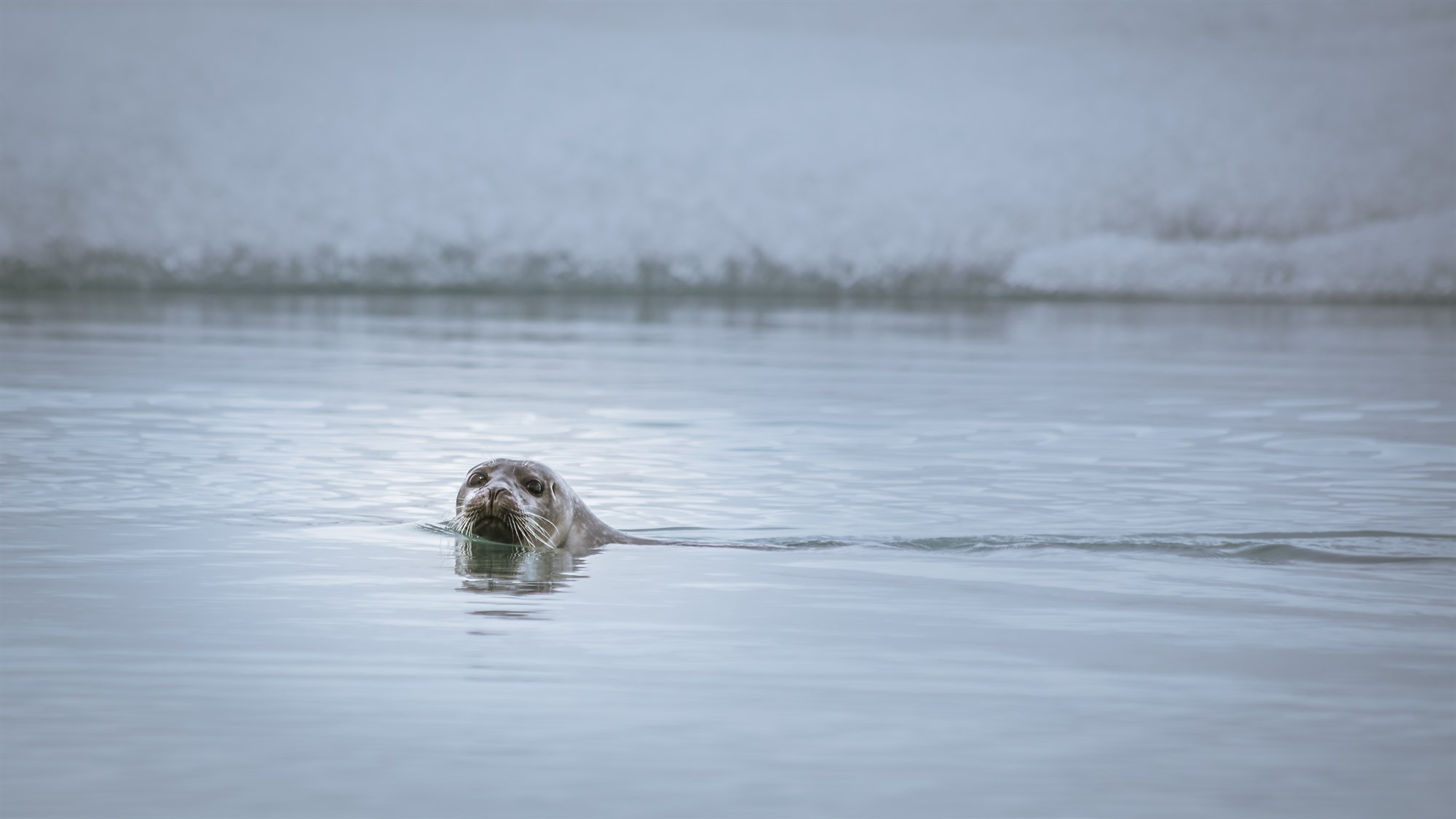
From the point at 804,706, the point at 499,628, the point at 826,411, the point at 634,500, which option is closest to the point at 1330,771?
the point at 804,706

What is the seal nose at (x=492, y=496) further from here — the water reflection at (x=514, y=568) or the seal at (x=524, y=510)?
the water reflection at (x=514, y=568)

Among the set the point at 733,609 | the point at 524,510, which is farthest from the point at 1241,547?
the point at 524,510

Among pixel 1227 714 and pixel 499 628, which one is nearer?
pixel 1227 714

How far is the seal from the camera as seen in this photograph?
11734 millimetres

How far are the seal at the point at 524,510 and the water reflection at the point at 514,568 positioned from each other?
0.09m

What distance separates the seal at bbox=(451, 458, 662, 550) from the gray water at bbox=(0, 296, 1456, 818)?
0.31 meters

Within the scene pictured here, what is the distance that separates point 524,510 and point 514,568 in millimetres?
547

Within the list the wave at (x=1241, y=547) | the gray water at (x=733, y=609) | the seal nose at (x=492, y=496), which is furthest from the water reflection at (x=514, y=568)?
the wave at (x=1241, y=547)

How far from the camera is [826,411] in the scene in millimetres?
22875

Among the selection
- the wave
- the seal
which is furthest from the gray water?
the seal

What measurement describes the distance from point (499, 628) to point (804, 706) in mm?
1961

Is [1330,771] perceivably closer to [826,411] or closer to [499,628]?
[499,628]

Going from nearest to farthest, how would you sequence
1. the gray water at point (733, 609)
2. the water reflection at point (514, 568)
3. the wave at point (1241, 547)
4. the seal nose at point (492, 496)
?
Result: the gray water at point (733, 609) < the water reflection at point (514, 568) < the seal nose at point (492, 496) < the wave at point (1241, 547)

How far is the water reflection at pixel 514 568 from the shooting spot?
10453mm
